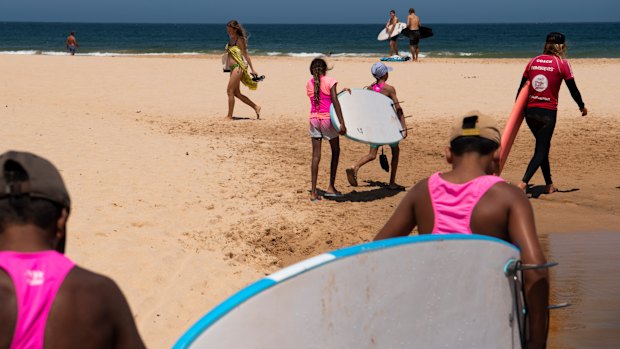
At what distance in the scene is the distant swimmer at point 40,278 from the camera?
2311 mm

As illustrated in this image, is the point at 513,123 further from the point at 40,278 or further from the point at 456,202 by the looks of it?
the point at 40,278

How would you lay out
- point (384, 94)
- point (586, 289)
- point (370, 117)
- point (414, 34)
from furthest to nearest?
1. point (414, 34)
2. point (384, 94)
3. point (370, 117)
4. point (586, 289)

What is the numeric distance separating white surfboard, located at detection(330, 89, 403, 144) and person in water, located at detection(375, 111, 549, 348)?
16.7ft

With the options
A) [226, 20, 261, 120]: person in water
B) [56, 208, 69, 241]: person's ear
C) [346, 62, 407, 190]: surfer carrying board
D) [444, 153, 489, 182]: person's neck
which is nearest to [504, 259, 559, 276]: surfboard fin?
[444, 153, 489, 182]: person's neck

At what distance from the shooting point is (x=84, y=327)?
7.74 ft

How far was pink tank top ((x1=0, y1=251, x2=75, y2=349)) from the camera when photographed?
2.31 m

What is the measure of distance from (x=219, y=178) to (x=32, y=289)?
7232mm

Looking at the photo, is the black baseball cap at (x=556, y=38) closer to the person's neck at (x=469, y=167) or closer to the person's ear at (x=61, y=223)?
the person's neck at (x=469, y=167)

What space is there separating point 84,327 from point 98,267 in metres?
4.07

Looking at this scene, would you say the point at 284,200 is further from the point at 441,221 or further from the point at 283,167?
the point at 441,221

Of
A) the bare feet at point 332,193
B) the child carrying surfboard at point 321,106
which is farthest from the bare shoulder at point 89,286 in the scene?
the bare feet at point 332,193

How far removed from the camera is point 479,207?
328 cm

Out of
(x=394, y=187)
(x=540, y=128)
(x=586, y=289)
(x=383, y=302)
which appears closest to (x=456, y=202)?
(x=383, y=302)

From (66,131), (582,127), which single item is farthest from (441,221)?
(582,127)
